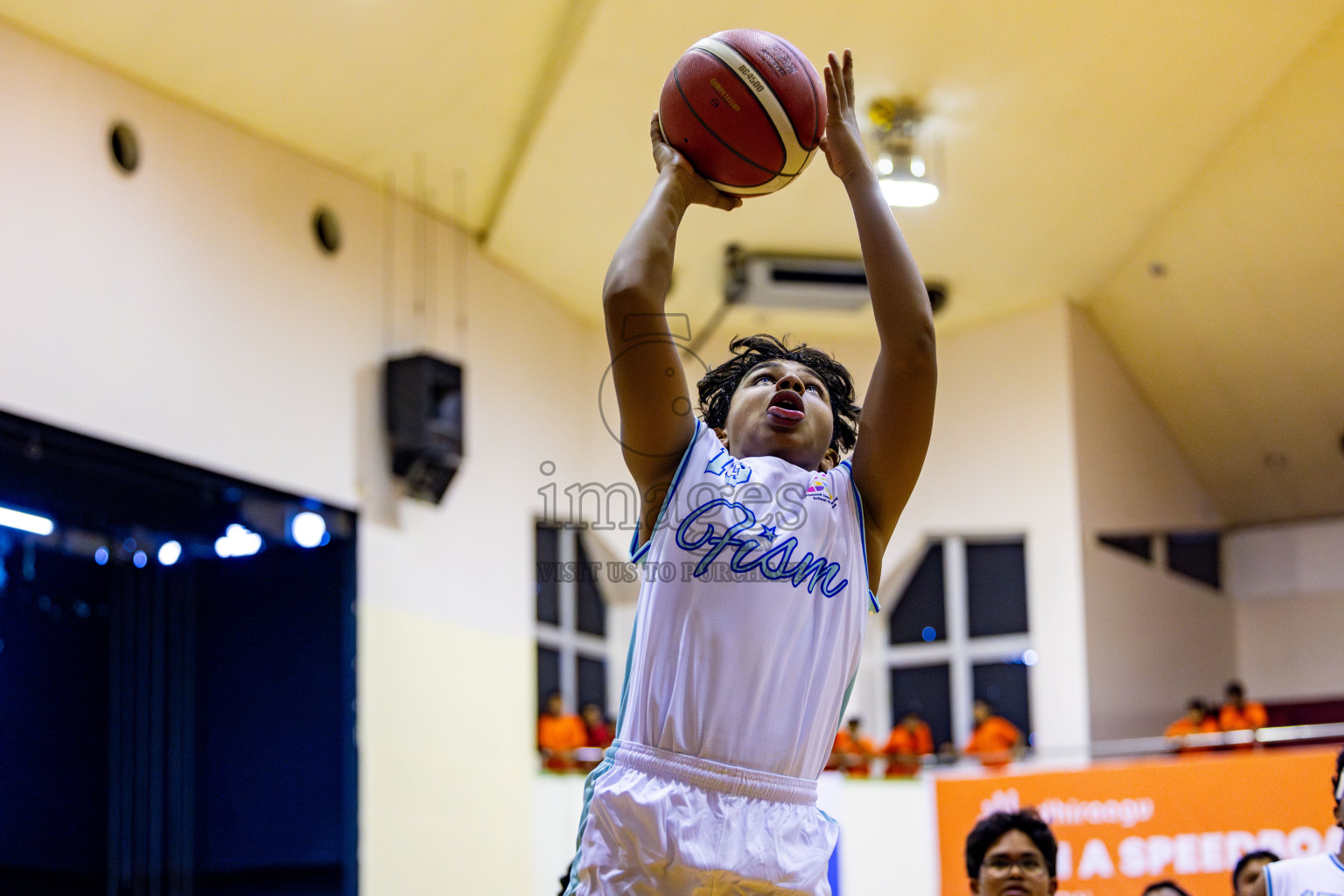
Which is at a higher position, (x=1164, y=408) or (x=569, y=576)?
(x=1164, y=408)

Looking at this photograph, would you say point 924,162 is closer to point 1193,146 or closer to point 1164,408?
point 1193,146

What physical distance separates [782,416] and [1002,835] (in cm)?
200

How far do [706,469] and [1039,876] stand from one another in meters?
2.08

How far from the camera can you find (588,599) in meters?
10.7

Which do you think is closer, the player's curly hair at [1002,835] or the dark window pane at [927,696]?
the player's curly hair at [1002,835]

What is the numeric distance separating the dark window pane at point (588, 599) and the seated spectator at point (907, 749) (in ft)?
7.78

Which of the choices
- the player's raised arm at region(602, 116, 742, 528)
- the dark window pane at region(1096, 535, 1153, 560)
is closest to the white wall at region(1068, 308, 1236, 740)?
the dark window pane at region(1096, 535, 1153, 560)

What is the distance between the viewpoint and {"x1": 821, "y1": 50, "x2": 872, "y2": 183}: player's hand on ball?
6.80ft

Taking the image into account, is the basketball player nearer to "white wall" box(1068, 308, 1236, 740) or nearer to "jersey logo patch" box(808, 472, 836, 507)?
"jersey logo patch" box(808, 472, 836, 507)

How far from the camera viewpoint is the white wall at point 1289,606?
12406 mm

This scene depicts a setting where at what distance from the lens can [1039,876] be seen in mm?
3473

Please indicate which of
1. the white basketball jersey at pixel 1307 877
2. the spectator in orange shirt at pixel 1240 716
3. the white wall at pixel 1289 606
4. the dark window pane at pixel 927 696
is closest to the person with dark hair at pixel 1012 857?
the white basketball jersey at pixel 1307 877

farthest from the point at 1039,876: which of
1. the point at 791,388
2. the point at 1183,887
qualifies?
the point at 1183,887

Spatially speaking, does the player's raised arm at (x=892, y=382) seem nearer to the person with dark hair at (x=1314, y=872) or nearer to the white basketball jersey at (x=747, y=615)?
the white basketball jersey at (x=747, y=615)
